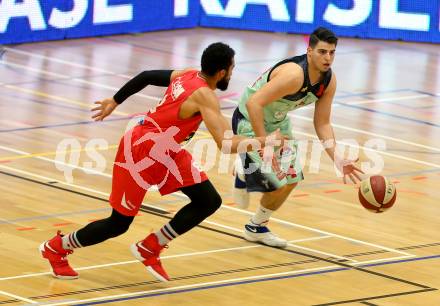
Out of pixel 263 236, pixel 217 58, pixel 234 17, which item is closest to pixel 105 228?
pixel 217 58

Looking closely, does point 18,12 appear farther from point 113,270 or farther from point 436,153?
point 113,270

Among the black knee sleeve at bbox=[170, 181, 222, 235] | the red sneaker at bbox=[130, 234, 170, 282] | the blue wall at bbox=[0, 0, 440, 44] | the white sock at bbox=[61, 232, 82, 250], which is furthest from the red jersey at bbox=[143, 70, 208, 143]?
the blue wall at bbox=[0, 0, 440, 44]

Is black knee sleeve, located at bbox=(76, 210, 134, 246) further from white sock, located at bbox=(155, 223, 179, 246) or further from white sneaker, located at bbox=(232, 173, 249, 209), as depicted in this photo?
white sneaker, located at bbox=(232, 173, 249, 209)

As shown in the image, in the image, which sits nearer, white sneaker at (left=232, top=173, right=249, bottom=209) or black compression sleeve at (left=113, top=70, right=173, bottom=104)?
black compression sleeve at (left=113, top=70, right=173, bottom=104)

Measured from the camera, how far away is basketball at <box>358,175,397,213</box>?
9.15m

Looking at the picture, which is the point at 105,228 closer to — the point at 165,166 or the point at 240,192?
the point at 165,166

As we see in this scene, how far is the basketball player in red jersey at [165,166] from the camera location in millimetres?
8047

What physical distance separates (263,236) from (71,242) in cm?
191

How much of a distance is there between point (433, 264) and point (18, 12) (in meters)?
11.1

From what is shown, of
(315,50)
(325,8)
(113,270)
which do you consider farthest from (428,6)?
(113,270)

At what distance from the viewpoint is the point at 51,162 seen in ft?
39.7

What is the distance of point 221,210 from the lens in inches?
416

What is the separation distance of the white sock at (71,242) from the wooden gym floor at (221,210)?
0.83 feet

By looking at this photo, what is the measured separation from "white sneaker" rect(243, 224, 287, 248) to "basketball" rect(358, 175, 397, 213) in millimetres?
764
